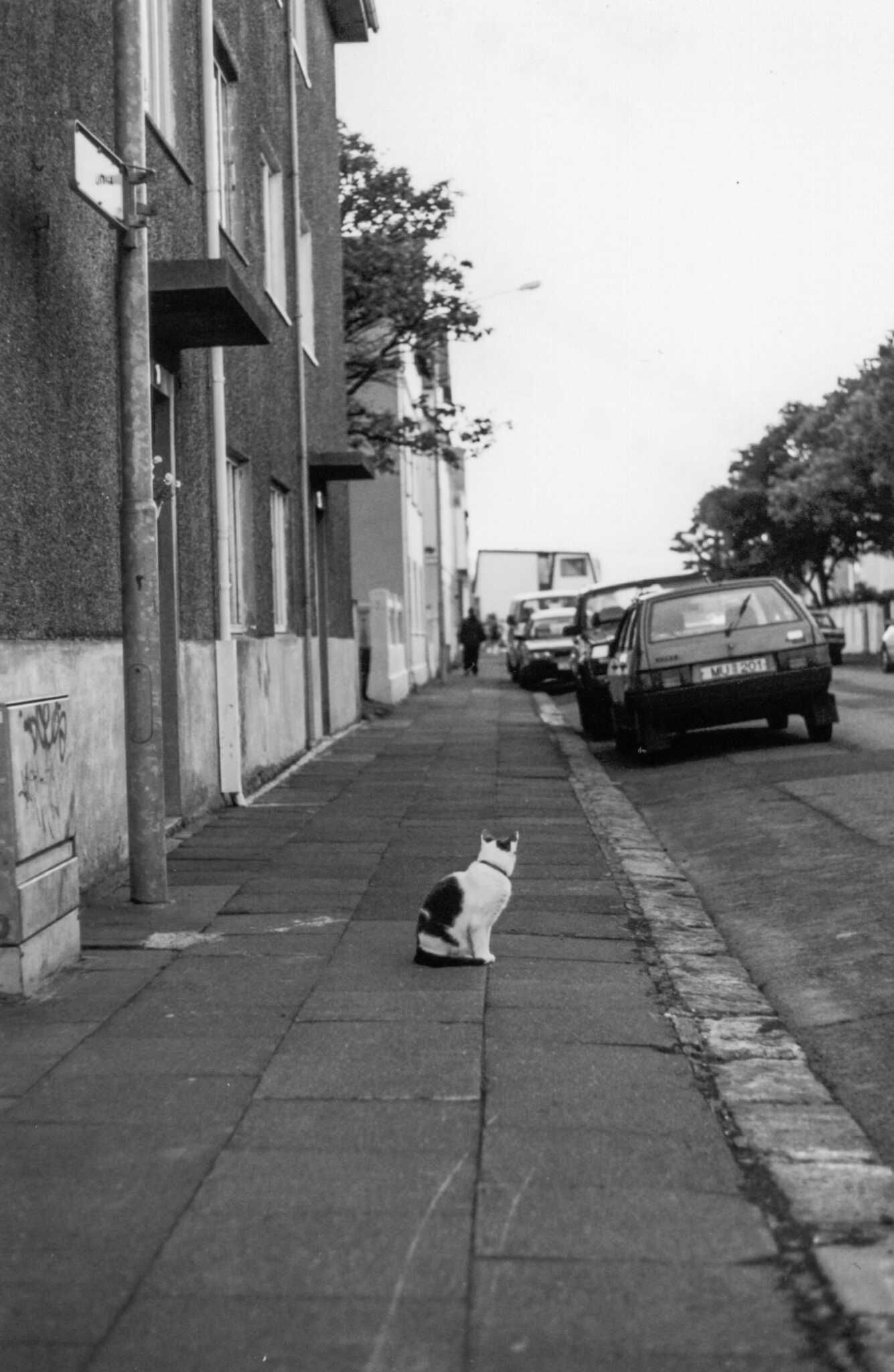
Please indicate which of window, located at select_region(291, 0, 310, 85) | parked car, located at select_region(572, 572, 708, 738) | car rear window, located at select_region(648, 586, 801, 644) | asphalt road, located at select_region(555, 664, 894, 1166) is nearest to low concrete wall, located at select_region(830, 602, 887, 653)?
parked car, located at select_region(572, 572, 708, 738)

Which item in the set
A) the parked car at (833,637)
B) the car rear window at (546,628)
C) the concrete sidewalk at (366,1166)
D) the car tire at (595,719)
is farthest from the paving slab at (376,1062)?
the car rear window at (546,628)

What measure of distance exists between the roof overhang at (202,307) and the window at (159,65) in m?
1.41

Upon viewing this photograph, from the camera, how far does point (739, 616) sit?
56.3 ft

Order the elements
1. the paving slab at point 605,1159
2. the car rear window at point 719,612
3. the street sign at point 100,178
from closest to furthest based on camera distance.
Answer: the paving slab at point 605,1159, the street sign at point 100,178, the car rear window at point 719,612

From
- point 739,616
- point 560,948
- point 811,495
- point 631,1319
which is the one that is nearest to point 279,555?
point 739,616

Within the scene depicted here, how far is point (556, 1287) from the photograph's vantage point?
347 centimetres

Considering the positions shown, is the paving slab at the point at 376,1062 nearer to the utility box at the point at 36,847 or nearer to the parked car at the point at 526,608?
the utility box at the point at 36,847

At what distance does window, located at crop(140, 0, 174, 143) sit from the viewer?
40.8ft

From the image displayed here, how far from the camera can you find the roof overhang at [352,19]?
25375 millimetres

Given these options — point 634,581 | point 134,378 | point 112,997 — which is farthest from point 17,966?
point 634,581

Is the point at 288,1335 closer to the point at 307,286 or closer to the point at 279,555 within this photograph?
the point at 279,555

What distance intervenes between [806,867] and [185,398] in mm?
5831

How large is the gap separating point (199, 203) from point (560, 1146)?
10529 mm

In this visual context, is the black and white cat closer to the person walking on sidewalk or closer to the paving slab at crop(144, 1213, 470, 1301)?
the paving slab at crop(144, 1213, 470, 1301)
